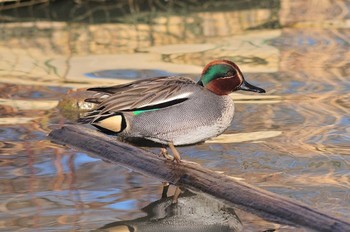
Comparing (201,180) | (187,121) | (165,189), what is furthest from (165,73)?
(201,180)

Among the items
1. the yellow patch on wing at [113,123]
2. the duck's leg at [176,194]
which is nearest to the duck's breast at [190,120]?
the yellow patch on wing at [113,123]

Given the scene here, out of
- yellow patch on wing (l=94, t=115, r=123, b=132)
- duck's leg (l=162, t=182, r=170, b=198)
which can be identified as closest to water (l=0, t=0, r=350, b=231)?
duck's leg (l=162, t=182, r=170, b=198)

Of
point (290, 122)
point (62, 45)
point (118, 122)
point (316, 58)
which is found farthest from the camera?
point (62, 45)

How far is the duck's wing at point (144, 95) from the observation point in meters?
6.51

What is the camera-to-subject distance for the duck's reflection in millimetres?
5992

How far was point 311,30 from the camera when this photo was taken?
12.6 meters

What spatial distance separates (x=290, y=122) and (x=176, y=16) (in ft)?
16.7

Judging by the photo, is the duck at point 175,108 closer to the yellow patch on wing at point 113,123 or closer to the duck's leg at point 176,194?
the yellow patch on wing at point 113,123

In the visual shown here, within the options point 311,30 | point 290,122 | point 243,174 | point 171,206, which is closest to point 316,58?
point 311,30

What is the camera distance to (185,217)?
6.21 meters

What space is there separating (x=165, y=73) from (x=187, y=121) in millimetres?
3978

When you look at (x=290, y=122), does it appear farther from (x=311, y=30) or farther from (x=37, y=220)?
(x=311, y=30)

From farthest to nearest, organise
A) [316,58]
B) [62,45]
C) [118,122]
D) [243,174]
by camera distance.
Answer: [62,45], [316,58], [243,174], [118,122]

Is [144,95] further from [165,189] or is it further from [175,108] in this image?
[165,189]
